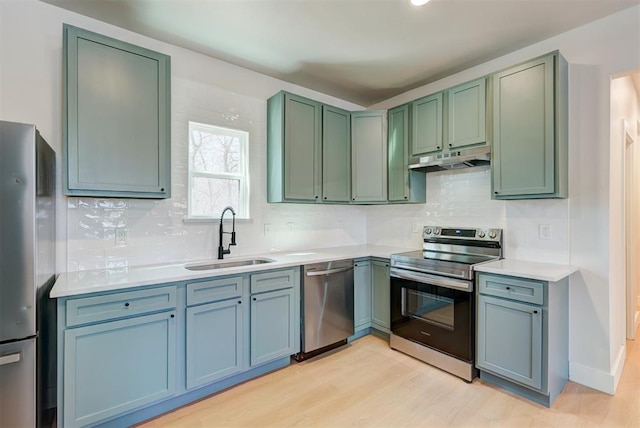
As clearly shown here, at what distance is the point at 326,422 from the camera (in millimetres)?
1953

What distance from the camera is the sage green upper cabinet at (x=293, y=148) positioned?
9.79 feet

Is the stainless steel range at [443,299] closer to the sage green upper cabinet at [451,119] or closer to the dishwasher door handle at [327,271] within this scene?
the dishwasher door handle at [327,271]

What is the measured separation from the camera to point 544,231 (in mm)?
2535

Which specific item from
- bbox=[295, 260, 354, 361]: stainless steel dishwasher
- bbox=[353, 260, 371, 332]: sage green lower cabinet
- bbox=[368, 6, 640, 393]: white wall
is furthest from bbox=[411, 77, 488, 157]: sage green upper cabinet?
bbox=[295, 260, 354, 361]: stainless steel dishwasher

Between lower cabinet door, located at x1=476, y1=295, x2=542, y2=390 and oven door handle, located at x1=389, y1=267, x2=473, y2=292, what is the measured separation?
0.14 m

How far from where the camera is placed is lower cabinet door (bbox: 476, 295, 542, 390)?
2086mm

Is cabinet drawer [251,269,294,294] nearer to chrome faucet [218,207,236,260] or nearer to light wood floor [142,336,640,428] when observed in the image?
chrome faucet [218,207,236,260]

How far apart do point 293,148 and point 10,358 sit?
242 centimetres

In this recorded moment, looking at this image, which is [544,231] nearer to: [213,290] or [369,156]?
[369,156]

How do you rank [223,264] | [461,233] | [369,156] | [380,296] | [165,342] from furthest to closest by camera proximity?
[369,156] → [380,296] → [461,233] → [223,264] → [165,342]

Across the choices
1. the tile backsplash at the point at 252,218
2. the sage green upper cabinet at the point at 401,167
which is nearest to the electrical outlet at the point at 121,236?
the tile backsplash at the point at 252,218

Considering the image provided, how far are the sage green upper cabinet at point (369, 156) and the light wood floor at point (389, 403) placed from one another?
1792 mm

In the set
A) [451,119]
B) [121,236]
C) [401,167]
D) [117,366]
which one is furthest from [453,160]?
[117,366]

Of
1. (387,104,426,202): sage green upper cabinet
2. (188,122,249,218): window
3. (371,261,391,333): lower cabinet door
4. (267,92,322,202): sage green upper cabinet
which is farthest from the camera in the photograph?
(387,104,426,202): sage green upper cabinet
